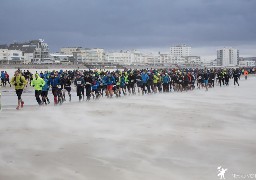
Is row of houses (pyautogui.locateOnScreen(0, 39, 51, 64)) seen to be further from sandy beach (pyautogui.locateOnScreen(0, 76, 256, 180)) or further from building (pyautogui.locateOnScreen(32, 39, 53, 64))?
sandy beach (pyautogui.locateOnScreen(0, 76, 256, 180))

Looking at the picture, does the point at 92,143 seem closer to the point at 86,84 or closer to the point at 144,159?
the point at 144,159

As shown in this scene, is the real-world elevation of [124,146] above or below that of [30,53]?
below

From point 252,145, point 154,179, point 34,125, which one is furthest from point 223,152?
point 34,125

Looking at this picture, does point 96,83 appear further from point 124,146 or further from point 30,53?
point 30,53

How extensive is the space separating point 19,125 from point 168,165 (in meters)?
5.33

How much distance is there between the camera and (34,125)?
34.6 ft

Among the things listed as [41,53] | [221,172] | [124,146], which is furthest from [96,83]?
[41,53]

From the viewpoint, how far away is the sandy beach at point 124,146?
20.4 feet

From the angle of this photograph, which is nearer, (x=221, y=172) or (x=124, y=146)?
(x=221, y=172)

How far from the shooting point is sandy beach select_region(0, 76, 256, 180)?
20.4ft

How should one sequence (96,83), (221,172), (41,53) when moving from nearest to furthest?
(221,172) → (96,83) → (41,53)

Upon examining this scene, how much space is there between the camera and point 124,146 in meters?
7.96

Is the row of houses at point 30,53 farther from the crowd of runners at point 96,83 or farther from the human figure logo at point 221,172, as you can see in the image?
the human figure logo at point 221,172

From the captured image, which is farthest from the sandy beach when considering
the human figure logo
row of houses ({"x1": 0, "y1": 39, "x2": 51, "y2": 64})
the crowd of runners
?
row of houses ({"x1": 0, "y1": 39, "x2": 51, "y2": 64})
